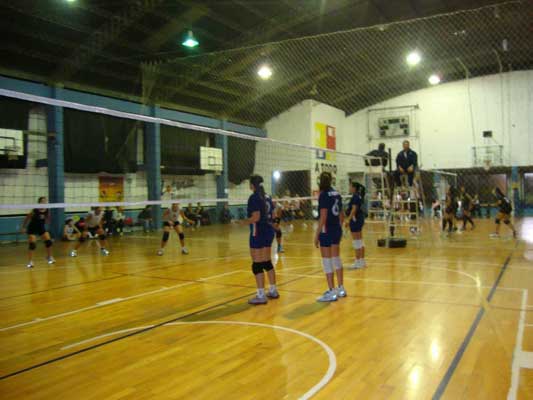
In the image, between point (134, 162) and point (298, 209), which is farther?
point (298, 209)

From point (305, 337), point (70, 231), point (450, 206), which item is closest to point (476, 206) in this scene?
point (450, 206)

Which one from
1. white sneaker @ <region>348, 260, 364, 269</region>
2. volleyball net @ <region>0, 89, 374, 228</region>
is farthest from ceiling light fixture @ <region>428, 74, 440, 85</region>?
white sneaker @ <region>348, 260, 364, 269</region>

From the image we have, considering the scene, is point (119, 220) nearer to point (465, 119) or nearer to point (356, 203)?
point (356, 203)

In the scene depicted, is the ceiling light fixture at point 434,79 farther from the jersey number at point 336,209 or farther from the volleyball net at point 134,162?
the jersey number at point 336,209

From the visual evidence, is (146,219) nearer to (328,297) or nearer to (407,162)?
(407,162)

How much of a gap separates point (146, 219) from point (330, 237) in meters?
14.4

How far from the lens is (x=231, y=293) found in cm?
651

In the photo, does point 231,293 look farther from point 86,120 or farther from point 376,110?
point 376,110

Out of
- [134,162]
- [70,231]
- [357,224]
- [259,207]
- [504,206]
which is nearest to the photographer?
[259,207]

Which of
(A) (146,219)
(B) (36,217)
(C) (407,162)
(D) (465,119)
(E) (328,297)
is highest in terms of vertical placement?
(D) (465,119)

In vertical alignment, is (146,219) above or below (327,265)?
above

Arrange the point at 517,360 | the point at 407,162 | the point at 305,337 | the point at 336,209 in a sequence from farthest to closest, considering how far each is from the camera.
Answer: the point at 407,162
the point at 336,209
the point at 305,337
the point at 517,360

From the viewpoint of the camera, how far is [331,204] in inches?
223

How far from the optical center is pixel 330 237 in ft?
18.6
